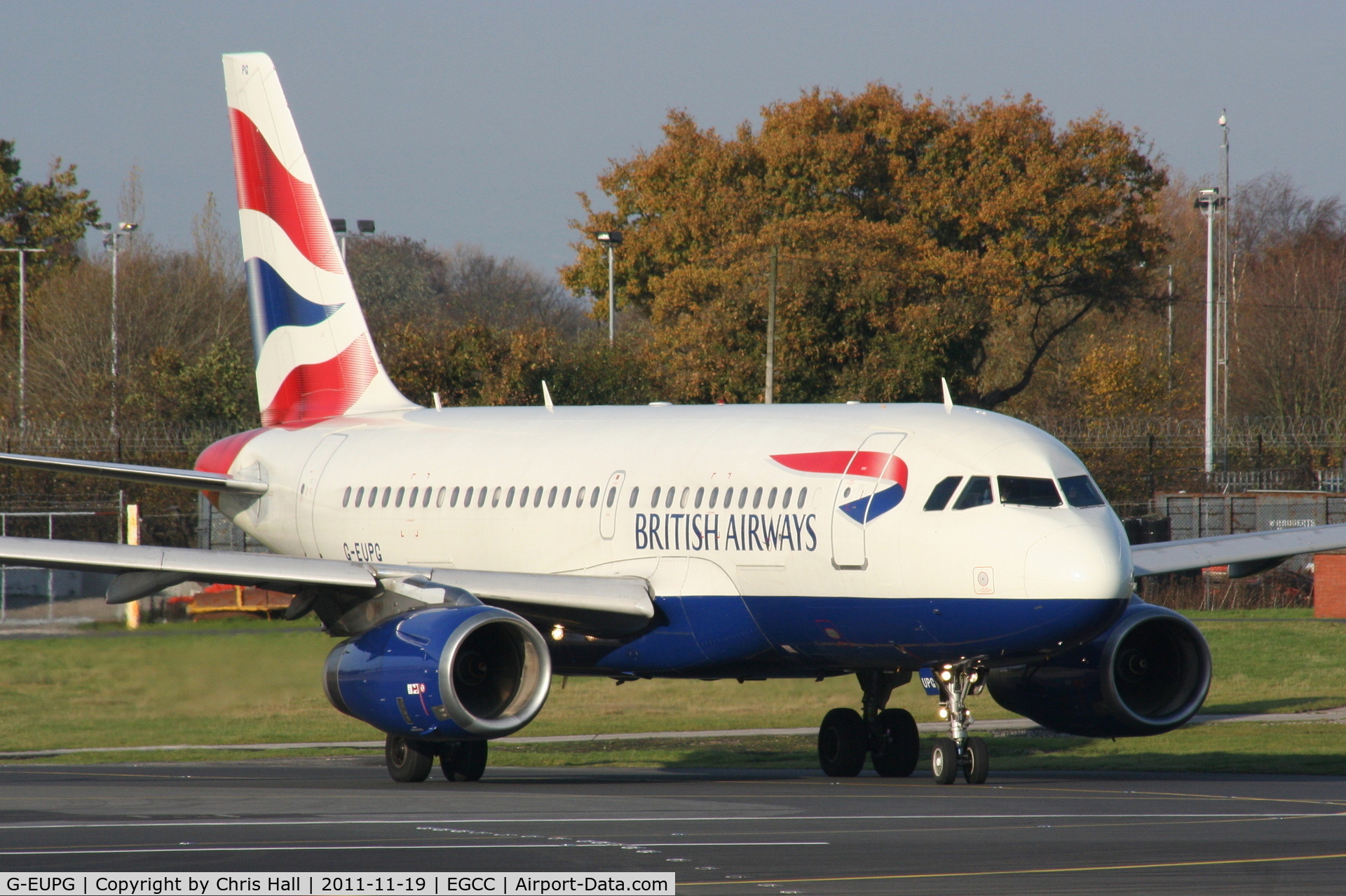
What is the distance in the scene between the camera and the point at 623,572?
1994 cm

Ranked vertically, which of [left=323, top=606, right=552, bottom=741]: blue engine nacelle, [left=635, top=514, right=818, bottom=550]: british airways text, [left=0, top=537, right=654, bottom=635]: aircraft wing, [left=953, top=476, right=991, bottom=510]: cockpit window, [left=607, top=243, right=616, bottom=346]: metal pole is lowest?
[left=323, top=606, right=552, bottom=741]: blue engine nacelle

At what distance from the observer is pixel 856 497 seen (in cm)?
1775

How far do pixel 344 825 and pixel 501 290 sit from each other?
124 meters

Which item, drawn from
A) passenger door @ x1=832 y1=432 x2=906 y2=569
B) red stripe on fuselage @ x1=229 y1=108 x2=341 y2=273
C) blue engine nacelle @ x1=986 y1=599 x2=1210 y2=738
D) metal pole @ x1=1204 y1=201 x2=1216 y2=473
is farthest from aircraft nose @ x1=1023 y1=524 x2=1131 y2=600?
metal pole @ x1=1204 y1=201 x2=1216 y2=473

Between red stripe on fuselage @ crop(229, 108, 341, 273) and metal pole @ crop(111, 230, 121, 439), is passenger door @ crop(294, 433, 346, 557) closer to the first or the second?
red stripe on fuselage @ crop(229, 108, 341, 273)

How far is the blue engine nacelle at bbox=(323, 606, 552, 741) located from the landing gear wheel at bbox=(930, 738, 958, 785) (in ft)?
12.2

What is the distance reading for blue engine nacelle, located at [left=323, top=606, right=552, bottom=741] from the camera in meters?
17.0

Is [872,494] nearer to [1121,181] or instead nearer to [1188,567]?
[1188,567]

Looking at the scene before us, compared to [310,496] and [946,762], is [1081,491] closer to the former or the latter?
[946,762]

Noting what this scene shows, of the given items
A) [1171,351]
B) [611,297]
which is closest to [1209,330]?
[611,297]

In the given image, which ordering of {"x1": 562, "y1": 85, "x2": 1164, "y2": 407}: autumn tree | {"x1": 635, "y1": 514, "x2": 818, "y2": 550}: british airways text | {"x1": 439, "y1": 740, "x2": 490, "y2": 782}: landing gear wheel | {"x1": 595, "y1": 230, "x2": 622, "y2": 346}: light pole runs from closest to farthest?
{"x1": 635, "y1": 514, "x2": 818, "y2": 550}: british airways text < {"x1": 439, "y1": 740, "x2": 490, "y2": 782}: landing gear wheel < {"x1": 562, "y1": 85, "x2": 1164, "y2": 407}: autumn tree < {"x1": 595, "y1": 230, "x2": 622, "y2": 346}: light pole

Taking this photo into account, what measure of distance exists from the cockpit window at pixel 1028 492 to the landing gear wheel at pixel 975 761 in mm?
2327

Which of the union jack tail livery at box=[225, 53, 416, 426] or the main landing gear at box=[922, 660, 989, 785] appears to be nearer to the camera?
the main landing gear at box=[922, 660, 989, 785]

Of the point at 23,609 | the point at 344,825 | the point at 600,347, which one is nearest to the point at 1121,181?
the point at 600,347
